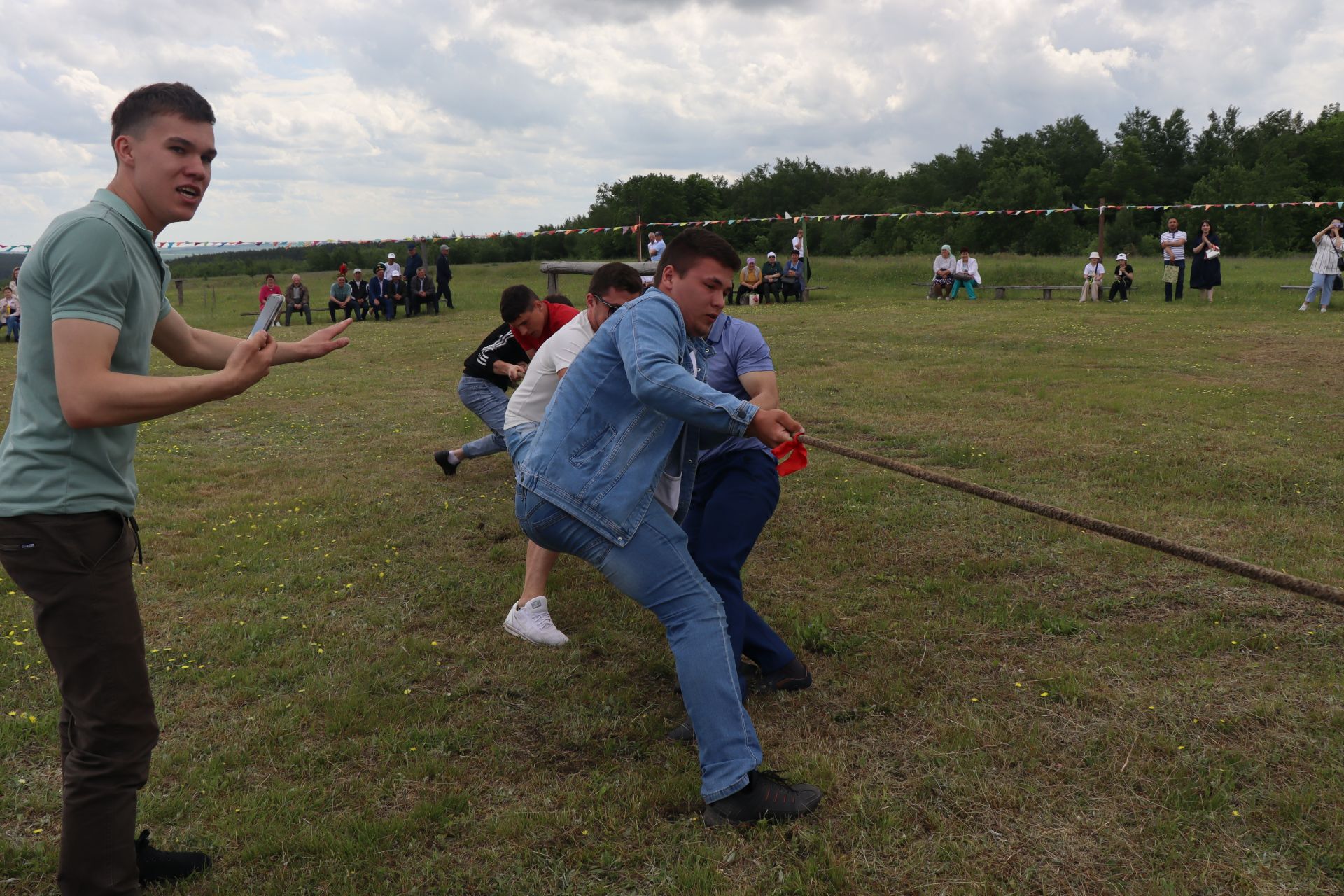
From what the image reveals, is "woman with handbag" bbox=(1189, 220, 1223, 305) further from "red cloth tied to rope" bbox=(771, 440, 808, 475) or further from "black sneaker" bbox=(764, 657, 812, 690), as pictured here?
"red cloth tied to rope" bbox=(771, 440, 808, 475)

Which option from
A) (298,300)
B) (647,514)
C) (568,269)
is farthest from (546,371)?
(298,300)

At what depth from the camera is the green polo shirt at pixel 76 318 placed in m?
2.13

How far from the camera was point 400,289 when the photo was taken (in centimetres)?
2514

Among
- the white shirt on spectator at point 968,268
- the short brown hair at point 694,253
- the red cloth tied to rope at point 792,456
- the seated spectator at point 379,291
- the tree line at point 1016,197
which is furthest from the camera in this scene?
the tree line at point 1016,197

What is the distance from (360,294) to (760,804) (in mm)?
24116

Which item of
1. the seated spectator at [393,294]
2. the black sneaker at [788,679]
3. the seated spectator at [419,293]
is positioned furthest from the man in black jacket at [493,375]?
the seated spectator at [393,294]

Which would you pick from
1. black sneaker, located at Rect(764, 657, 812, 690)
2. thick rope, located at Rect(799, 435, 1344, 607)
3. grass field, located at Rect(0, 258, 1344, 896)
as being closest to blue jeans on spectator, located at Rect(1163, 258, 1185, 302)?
grass field, located at Rect(0, 258, 1344, 896)

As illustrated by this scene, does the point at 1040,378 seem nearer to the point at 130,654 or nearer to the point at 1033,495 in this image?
the point at 1033,495

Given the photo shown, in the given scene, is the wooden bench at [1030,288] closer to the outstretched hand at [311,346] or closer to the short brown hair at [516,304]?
the short brown hair at [516,304]

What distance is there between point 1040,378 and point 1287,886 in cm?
941

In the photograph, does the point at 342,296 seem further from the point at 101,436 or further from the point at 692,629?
the point at 101,436

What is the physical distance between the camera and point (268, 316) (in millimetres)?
2383

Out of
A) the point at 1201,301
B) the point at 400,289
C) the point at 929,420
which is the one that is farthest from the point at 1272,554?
the point at 400,289

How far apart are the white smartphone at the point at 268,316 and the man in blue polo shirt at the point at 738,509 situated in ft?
6.00
